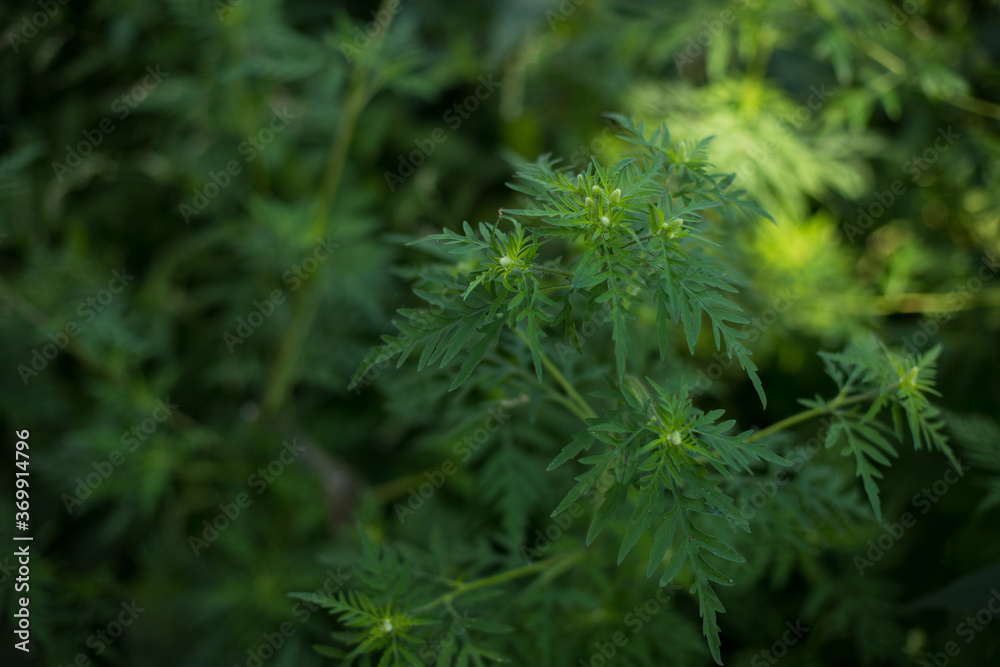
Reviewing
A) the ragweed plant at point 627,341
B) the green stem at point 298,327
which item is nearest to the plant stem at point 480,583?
the ragweed plant at point 627,341

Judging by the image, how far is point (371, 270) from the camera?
7.30ft

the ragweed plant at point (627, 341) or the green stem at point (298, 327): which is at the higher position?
the ragweed plant at point (627, 341)

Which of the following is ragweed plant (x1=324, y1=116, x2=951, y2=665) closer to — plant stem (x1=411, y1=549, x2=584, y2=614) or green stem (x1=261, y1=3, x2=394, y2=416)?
plant stem (x1=411, y1=549, x2=584, y2=614)

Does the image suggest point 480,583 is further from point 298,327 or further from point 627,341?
point 298,327

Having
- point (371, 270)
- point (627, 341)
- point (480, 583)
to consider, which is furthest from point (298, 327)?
point (627, 341)

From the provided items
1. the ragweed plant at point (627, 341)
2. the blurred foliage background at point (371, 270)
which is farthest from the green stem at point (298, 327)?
the ragweed plant at point (627, 341)

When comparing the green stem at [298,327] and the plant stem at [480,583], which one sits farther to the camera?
the green stem at [298,327]

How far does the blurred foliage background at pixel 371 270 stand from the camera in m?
1.89

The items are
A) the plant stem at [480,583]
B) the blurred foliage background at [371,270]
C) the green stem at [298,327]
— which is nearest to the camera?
the plant stem at [480,583]

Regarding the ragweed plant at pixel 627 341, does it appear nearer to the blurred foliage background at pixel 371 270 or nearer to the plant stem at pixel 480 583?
the plant stem at pixel 480 583

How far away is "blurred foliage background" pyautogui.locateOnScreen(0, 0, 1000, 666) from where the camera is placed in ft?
6.21

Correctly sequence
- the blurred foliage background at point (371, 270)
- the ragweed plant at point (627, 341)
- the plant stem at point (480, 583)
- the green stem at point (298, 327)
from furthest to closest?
the green stem at point (298, 327) → the blurred foliage background at point (371, 270) → the plant stem at point (480, 583) → the ragweed plant at point (627, 341)

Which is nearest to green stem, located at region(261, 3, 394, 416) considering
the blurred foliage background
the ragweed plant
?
the blurred foliage background

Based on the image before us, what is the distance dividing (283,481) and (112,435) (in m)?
0.51
